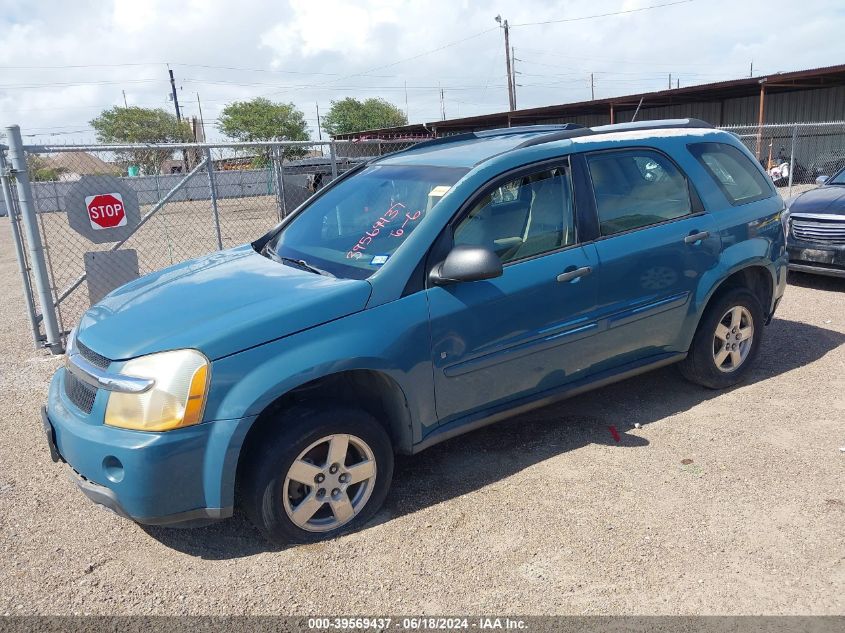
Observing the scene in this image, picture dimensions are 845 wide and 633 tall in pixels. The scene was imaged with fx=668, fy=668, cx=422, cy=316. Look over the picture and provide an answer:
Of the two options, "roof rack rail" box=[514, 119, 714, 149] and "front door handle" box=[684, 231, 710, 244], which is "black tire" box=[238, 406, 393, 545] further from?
"front door handle" box=[684, 231, 710, 244]

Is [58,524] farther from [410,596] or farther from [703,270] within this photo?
[703,270]

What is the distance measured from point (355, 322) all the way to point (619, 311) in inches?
67.3

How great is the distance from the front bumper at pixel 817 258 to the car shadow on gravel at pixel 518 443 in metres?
2.38

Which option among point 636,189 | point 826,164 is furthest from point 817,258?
point 826,164

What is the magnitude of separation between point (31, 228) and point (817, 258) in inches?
316

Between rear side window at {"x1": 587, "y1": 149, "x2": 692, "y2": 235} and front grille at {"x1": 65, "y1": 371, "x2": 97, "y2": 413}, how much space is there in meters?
2.81

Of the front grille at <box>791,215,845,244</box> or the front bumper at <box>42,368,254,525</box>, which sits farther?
the front grille at <box>791,215,845,244</box>

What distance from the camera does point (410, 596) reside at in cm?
277

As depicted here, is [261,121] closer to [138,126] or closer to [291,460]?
[138,126]

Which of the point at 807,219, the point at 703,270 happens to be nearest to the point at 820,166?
the point at 807,219

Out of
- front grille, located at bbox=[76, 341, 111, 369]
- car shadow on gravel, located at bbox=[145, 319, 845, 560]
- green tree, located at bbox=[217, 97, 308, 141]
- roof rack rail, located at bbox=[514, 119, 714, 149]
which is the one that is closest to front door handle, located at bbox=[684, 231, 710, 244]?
roof rack rail, located at bbox=[514, 119, 714, 149]

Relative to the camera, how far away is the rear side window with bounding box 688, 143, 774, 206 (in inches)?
178

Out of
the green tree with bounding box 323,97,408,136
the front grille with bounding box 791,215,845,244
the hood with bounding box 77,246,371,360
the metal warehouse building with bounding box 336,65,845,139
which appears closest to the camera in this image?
the hood with bounding box 77,246,371,360

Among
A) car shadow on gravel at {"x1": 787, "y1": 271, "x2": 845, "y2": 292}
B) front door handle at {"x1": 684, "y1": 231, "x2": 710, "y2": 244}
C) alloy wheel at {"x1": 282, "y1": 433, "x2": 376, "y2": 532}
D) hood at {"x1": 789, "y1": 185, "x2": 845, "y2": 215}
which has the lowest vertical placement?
car shadow on gravel at {"x1": 787, "y1": 271, "x2": 845, "y2": 292}
